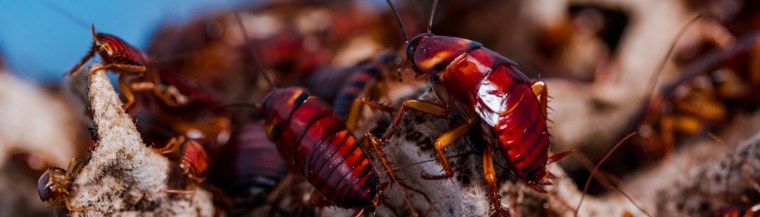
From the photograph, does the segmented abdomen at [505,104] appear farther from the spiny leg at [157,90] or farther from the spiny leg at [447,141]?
the spiny leg at [157,90]

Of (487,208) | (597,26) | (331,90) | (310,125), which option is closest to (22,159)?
(331,90)

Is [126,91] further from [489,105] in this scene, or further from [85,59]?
[489,105]

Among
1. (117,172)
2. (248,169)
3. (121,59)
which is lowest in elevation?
(248,169)

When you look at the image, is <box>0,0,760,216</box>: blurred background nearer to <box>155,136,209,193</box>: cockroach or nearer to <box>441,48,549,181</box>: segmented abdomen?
<box>155,136,209,193</box>: cockroach

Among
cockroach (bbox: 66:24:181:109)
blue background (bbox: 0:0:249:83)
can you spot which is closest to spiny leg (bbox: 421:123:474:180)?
cockroach (bbox: 66:24:181:109)

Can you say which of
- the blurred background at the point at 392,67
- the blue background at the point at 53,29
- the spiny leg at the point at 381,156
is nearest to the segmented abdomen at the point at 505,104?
the spiny leg at the point at 381,156

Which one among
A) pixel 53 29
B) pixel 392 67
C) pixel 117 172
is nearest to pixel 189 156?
pixel 117 172

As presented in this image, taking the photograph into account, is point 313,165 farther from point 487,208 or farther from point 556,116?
point 556,116
